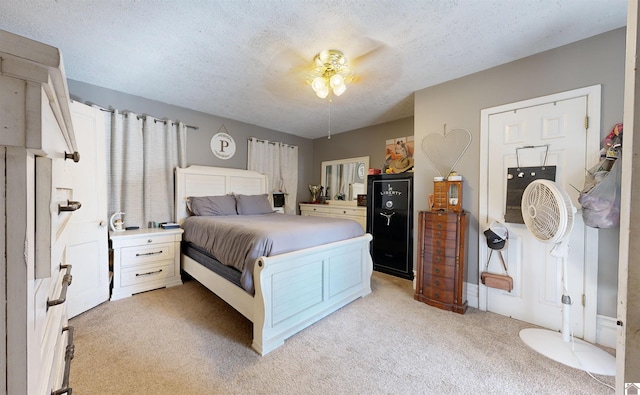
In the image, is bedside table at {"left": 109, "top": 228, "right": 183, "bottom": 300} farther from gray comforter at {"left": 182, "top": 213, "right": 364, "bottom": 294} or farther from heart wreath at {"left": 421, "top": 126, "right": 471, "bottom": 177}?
heart wreath at {"left": 421, "top": 126, "right": 471, "bottom": 177}

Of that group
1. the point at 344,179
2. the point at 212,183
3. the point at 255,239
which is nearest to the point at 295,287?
the point at 255,239

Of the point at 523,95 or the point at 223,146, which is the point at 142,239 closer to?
the point at 223,146

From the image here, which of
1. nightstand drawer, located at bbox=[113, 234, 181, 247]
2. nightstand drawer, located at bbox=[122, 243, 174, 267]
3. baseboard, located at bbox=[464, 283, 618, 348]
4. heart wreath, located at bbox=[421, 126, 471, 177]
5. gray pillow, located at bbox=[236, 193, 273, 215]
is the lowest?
baseboard, located at bbox=[464, 283, 618, 348]

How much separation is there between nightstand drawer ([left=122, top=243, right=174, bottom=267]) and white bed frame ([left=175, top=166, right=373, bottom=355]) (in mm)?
209

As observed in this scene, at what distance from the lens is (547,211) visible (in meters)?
1.71

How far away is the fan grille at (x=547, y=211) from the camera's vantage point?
162 cm

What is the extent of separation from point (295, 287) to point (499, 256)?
190 cm

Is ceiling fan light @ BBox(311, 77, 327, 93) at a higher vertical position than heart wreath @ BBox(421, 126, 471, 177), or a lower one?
higher

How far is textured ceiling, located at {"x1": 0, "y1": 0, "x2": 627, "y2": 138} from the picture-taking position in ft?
5.27

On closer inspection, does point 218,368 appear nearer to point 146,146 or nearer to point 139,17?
point 139,17

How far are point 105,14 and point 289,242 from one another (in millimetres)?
2039

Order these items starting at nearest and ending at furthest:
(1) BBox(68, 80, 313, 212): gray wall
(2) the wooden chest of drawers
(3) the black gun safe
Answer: (2) the wooden chest of drawers → (1) BBox(68, 80, 313, 212): gray wall → (3) the black gun safe

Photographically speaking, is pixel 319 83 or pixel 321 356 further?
pixel 319 83

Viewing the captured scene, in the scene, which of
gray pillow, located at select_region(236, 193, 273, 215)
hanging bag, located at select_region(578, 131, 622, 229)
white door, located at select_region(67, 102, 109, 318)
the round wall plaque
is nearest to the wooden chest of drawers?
hanging bag, located at select_region(578, 131, 622, 229)
